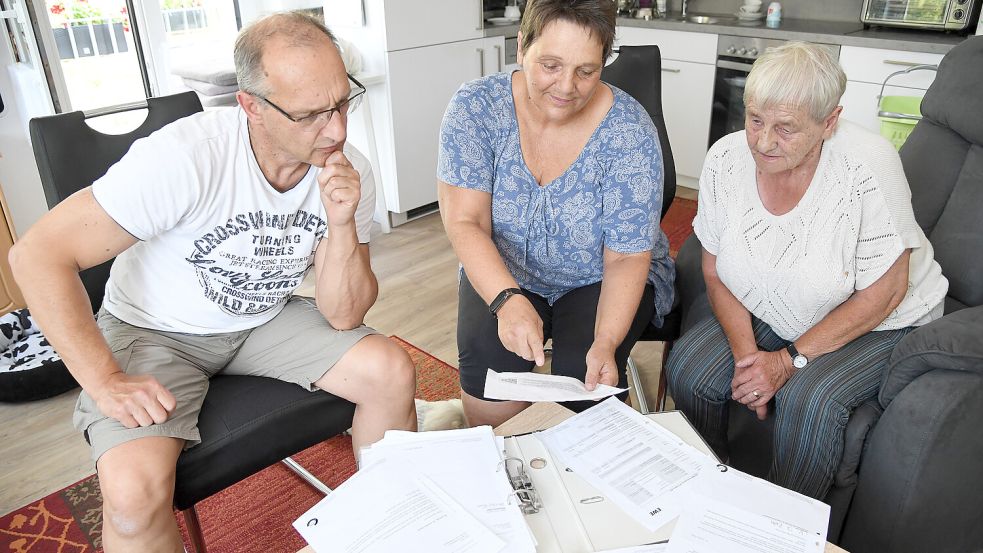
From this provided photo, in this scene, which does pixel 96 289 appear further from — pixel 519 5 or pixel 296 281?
pixel 519 5

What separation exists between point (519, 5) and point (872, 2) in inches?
61.7

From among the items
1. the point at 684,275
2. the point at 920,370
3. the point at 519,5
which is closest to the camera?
the point at 920,370

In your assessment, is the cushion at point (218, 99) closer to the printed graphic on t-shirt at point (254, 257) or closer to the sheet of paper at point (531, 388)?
the printed graphic on t-shirt at point (254, 257)

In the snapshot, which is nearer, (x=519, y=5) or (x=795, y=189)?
(x=795, y=189)

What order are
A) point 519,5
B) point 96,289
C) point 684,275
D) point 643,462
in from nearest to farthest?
point 643,462
point 96,289
point 684,275
point 519,5

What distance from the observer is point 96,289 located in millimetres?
1577

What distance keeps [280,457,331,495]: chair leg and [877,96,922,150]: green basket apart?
2.18 metres

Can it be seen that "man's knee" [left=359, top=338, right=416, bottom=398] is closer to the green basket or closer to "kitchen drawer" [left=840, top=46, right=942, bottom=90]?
the green basket

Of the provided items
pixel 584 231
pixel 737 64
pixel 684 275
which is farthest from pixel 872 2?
pixel 584 231

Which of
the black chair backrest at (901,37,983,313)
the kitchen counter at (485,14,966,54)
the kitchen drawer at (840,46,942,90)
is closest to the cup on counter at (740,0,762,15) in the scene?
the kitchen counter at (485,14,966,54)

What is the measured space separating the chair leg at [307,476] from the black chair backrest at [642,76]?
114cm

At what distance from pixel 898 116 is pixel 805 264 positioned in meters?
1.51

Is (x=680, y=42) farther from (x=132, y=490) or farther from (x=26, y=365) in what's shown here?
(x=132, y=490)

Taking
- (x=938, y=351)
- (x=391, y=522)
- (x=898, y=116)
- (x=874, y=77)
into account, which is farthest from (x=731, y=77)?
(x=391, y=522)
